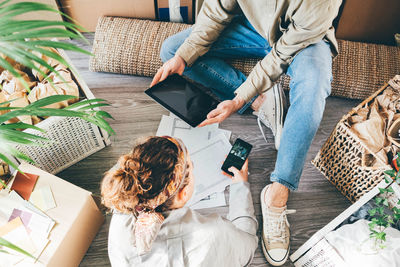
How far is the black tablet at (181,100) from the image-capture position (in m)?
1.19

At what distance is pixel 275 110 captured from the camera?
1.18m

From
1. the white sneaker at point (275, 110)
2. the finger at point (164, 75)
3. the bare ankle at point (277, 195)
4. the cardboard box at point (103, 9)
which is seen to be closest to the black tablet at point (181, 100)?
the finger at point (164, 75)

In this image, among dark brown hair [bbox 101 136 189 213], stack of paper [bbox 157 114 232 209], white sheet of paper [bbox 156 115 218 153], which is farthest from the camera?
white sheet of paper [bbox 156 115 218 153]

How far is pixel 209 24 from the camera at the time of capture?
1180mm

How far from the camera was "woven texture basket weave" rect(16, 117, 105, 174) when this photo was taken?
99 cm

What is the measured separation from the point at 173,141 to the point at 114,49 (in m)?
0.94

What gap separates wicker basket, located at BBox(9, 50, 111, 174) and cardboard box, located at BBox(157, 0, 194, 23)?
713 millimetres

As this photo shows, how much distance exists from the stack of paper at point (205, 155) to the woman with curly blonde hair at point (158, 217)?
1.18 ft

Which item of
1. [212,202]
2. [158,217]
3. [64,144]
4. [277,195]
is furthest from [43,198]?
[277,195]

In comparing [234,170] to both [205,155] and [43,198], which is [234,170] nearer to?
[205,155]

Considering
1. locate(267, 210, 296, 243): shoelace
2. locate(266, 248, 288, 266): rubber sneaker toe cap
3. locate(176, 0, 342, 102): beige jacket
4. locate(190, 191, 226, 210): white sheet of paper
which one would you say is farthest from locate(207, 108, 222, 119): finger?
locate(266, 248, 288, 266): rubber sneaker toe cap

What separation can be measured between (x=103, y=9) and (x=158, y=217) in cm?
135

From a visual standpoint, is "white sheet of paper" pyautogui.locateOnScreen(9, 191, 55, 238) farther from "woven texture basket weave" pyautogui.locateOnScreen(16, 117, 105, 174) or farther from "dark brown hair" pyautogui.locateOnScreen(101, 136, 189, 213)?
"dark brown hair" pyautogui.locateOnScreen(101, 136, 189, 213)

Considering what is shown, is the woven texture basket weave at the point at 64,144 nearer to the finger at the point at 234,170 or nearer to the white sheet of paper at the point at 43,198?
the white sheet of paper at the point at 43,198
